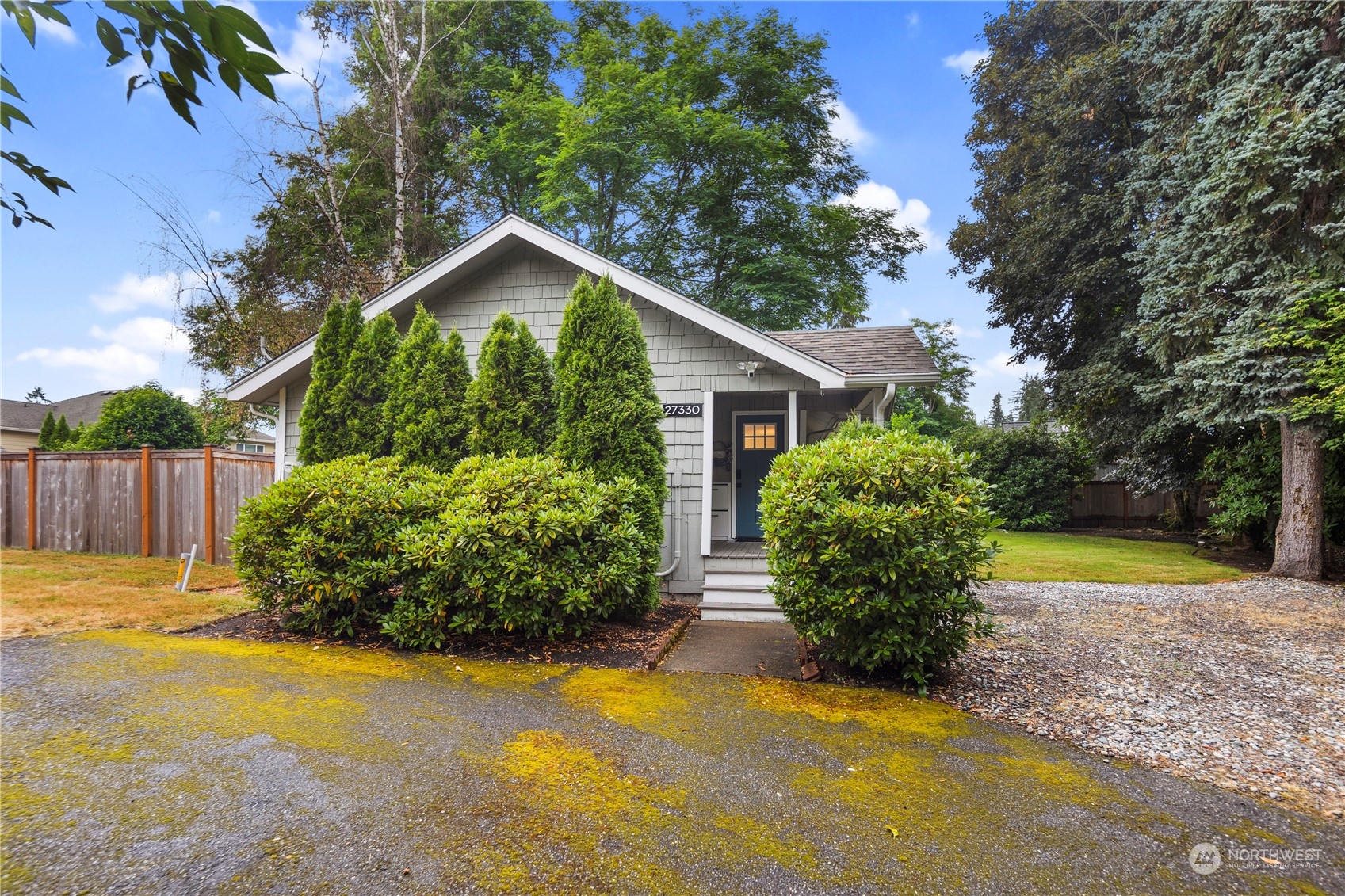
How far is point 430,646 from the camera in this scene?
213 inches

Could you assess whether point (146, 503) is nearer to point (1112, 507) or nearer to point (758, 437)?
point (758, 437)

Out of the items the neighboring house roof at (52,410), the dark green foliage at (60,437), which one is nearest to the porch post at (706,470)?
the dark green foliage at (60,437)

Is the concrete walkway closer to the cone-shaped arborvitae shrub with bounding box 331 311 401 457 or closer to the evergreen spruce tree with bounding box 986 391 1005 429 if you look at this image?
the cone-shaped arborvitae shrub with bounding box 331 311 401 457

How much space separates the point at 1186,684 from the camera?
481 centimetres

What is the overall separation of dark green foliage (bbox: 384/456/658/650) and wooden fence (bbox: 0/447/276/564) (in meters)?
5.42

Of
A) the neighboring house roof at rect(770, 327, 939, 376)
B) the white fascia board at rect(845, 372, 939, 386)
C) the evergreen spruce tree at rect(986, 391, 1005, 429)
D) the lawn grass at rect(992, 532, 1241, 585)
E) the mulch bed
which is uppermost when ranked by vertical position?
the evergreen spruce tree at rect(986, 391, 1005, 429)

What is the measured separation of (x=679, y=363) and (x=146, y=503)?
30.0 feet

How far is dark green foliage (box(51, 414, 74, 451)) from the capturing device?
46.7 feet

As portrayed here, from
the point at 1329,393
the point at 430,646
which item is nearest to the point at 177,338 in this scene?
the point at 430,646

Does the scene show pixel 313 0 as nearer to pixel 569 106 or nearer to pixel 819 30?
pixel 569 106

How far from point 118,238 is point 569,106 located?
15.3m

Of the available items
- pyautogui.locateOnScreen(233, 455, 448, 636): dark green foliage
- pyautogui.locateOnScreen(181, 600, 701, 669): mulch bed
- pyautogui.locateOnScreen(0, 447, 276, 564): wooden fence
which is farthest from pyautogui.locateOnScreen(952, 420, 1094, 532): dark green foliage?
pyautogui.locateOnScreen(0, 447, 276, 564): wooden fence

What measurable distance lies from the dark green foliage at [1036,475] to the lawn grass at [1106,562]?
2296 millimetres

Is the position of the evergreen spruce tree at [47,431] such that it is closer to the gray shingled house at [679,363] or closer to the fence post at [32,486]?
the fence post at [32,486]
